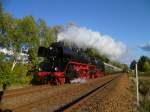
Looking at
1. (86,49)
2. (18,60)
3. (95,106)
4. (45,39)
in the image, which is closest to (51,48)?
(18,60)

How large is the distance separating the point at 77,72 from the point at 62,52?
420 cm

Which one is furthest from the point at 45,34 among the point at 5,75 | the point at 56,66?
the point at 5,75

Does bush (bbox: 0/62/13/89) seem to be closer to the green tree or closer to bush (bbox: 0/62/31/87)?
bush (bbox: 0/62/31/87)

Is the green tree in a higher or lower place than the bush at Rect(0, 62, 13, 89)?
higher

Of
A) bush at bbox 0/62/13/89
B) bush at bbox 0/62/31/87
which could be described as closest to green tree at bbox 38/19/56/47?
bush at bbox 0/62/31/87

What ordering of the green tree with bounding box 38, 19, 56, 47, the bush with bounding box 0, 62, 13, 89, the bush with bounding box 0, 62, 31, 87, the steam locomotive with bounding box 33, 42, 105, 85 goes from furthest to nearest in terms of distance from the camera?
the green tree with bounding box 38, 19, 56, 47 < the steam locomotive with bounding box 33, 42, 105, 85 < the bush with bounding box 0, 62, 31, 87 < the bush with bounding box 0, 62, 13, 89

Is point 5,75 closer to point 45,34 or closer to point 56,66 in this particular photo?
point 56,66

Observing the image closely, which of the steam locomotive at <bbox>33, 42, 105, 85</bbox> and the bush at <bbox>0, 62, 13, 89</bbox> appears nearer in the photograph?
the bush at <bbox>0, 62, 13, 89</bbox>

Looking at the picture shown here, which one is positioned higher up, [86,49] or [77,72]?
[86,49]

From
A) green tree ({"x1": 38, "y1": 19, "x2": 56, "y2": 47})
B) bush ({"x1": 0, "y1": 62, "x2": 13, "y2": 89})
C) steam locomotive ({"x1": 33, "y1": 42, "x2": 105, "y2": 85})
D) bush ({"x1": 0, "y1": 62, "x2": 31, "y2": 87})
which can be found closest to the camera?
bush ({"x1": 0, "y1": 62, "x2": 13, "y2": 89})

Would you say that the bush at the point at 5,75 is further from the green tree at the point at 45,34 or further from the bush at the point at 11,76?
the green tree at the point at 45,34

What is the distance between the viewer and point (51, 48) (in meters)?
27.9

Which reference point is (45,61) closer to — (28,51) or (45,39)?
(28,51)

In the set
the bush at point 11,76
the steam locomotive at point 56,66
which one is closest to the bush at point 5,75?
the bush at point 11,76
